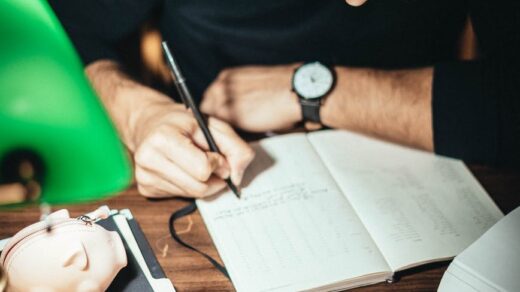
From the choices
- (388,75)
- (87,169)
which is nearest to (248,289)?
(87,169)

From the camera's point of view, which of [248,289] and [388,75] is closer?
[248,289]

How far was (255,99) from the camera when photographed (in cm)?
115

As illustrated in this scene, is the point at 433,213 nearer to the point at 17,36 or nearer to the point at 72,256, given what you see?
the point at 72,256

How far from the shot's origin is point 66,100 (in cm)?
31

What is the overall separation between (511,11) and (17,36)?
1177mm

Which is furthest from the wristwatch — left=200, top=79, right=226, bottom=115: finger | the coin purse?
the coin purse

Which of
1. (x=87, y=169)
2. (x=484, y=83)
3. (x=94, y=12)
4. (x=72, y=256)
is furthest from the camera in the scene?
(x=94, y=12)

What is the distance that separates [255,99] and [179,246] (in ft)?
1.48

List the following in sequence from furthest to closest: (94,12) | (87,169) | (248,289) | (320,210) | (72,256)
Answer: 1. (94,12)
2. (320,210)
3. (248,289)
4. (72,256)
5. (87,169)

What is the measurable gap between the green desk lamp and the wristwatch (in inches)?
33.3

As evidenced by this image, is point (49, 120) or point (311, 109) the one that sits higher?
point (49, 120)

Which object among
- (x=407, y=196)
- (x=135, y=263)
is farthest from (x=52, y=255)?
(x=407, y=196)

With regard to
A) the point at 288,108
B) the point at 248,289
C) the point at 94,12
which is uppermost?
the point at 94,12

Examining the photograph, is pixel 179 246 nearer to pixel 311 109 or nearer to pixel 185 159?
pixel 185 159
